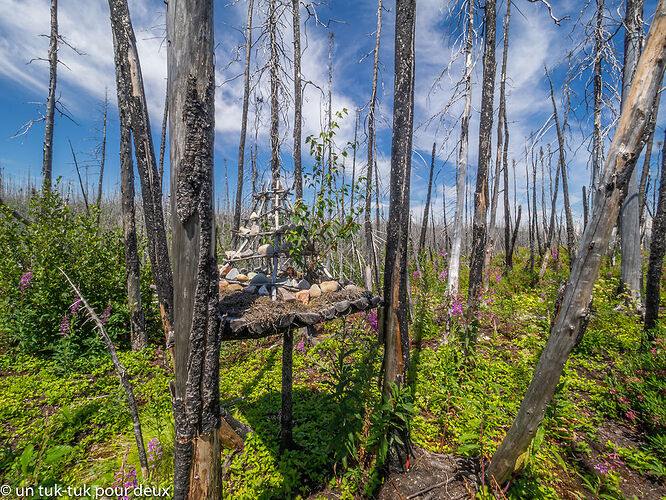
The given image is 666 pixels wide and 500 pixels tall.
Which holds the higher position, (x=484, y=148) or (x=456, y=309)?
(x=484, y=148)

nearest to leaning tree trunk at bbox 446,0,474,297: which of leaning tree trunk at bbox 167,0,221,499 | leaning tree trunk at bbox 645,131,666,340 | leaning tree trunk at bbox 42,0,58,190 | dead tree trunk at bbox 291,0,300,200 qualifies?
leaning tree trunk at bbox 645,131,666,340

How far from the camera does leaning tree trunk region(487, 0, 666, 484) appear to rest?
182 cm

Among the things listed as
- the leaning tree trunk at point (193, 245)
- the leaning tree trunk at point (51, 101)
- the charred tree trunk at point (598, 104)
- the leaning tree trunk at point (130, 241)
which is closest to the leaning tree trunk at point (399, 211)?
the leaning tree trunk at point (193, 245)

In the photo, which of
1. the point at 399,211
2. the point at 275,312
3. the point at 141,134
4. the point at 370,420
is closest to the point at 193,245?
the point at 275,312

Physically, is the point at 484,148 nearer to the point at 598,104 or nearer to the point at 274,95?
the point at 274,95

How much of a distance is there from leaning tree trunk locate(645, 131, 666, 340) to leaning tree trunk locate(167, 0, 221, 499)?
5.87 m

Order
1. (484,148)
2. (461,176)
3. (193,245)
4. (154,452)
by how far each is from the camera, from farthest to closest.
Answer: (461,176) → (484,148) → (154,452) → (193,245)

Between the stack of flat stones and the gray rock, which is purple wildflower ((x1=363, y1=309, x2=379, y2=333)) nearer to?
the stack of flat stones

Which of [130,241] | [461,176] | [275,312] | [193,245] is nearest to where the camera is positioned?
[193,245]

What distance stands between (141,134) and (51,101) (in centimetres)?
743

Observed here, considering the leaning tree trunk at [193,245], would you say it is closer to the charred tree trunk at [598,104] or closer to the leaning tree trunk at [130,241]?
the leaning tree trunk at [130,241]

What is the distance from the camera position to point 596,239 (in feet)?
6.26

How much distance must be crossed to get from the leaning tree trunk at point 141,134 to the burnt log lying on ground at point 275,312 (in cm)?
211

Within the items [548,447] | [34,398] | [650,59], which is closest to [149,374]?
[34,398]
